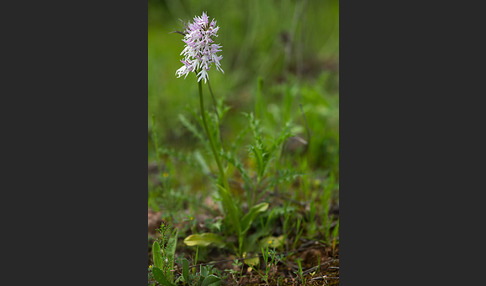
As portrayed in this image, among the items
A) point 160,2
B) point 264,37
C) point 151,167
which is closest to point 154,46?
point 160,2

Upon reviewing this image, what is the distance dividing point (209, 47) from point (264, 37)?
112 inches

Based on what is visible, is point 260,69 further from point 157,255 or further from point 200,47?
point 157,255

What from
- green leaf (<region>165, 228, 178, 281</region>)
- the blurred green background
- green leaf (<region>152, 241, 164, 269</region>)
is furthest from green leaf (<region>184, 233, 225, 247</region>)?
the blurred green background

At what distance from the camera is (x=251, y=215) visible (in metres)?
2.39

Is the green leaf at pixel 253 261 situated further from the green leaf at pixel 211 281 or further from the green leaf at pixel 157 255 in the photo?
the green leaf at pixel 157 255

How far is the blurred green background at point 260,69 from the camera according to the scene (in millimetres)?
3561

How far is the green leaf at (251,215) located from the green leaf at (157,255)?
53cm

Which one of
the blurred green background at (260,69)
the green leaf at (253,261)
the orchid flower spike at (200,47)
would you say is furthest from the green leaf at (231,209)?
the blurred green background at (260,69)

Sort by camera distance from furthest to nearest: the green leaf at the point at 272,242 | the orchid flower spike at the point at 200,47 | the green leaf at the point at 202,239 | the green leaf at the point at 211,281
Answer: the green leaf at the point at 272,242 → the green leaf at the point at 202,239 → the green leaf at the point at 211,281 → the orchid flower spike at the point at 200,47

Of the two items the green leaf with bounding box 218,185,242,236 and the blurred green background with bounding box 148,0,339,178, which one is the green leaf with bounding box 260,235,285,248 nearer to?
the green leaf with bounding box 218,185,242,236

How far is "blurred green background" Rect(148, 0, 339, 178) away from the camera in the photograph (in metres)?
3.56

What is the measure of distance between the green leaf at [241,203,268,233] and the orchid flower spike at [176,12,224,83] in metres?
0.87

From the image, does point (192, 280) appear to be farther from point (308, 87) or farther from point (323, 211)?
point (308, 87)

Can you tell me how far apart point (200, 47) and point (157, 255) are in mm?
1127
